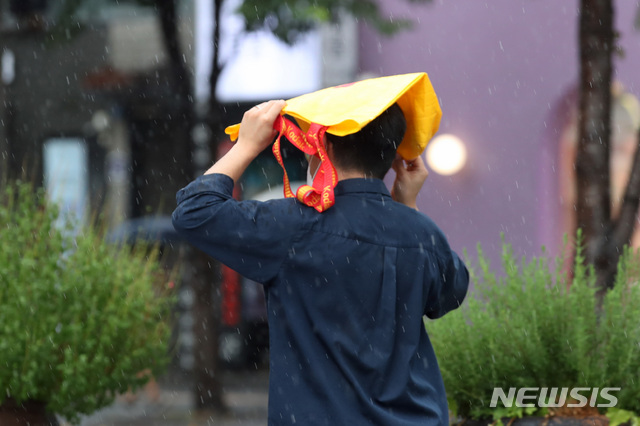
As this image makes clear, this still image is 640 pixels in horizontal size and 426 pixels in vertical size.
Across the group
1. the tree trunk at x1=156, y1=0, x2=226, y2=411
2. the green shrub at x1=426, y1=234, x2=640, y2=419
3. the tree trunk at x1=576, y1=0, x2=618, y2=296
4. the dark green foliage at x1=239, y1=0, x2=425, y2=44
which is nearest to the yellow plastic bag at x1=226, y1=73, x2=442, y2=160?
the green shrub at x1=426, y1=234, x2=640, y2=419

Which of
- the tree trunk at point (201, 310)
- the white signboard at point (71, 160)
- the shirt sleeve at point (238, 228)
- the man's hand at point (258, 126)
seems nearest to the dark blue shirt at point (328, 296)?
the shirt sleeve at point (238, 228)

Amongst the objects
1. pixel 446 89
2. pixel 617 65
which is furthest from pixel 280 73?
pixel 617 65

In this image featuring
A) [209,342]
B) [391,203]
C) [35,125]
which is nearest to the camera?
[391,203]

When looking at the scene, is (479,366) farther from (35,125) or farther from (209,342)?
(35,125)

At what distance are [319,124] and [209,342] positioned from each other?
592cm

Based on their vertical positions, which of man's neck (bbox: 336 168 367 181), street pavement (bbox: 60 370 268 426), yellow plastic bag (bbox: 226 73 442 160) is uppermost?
yellow plastic bag (bbox: 226 73 442 160)

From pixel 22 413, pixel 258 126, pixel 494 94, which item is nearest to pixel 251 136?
pixel 258 126

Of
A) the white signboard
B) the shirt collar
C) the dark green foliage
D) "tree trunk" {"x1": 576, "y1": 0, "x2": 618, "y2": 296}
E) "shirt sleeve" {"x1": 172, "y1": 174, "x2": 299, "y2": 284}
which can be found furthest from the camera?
the white signboard

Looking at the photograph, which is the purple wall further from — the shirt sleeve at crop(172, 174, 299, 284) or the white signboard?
the shirt sleeve at crop(172, 174, 299, 284)

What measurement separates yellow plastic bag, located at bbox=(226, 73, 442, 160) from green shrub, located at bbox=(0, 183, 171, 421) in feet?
7.66

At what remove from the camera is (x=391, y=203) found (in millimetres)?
1948

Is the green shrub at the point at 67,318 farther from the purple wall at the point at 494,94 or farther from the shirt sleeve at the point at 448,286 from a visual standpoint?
the purple wall at the point at 494,94

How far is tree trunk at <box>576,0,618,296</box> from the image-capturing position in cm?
437

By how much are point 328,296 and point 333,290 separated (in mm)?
18
